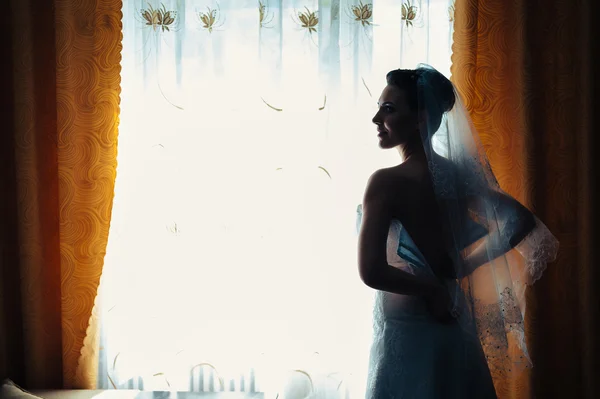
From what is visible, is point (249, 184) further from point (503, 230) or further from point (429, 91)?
point (503, 230)

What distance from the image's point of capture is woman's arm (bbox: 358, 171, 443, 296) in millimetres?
1256

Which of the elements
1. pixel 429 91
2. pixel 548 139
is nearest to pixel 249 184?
pixel 429 91

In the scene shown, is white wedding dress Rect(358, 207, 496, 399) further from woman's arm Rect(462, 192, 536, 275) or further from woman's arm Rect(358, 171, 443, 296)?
woman's arm Rect(462, 192, 536, 275)

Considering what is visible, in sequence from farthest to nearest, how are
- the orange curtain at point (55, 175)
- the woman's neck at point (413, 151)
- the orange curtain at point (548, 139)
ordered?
the orange curtain at point (55, 175), the orange curtain at point (548, 139), the woman's neck at point (413, 151)

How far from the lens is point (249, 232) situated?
2.04 m

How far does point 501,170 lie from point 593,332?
2.44ft

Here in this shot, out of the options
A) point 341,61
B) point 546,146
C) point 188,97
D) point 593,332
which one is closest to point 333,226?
point 341,61

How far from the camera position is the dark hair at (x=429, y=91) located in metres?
1.32

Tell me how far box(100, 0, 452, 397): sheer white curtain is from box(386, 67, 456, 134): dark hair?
60cm

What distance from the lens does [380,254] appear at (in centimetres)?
126

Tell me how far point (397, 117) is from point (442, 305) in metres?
0.53

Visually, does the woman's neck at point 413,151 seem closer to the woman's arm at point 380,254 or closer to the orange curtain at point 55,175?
the woman's arm at point 380,254

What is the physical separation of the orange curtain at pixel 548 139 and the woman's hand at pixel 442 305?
900 mm

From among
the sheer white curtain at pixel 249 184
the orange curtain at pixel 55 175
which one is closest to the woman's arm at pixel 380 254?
the sheer white curtain at pixel 249 184
